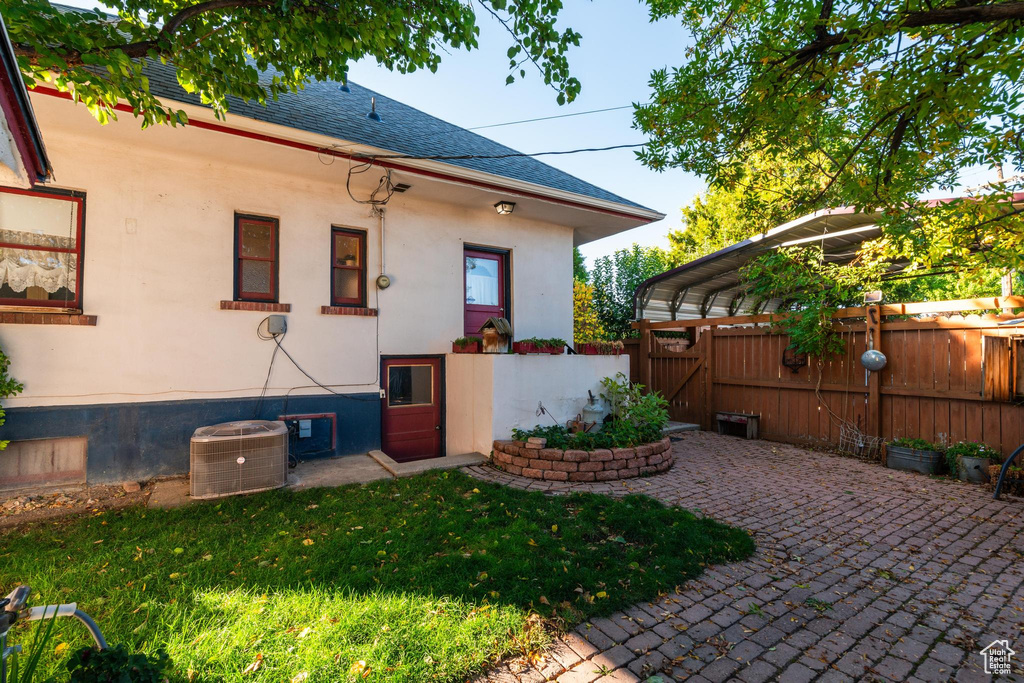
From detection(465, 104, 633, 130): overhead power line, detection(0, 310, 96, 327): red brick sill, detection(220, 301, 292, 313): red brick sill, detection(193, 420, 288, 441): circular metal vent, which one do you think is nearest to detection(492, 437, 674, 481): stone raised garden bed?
detection(193, 420, 288, 441): circular metal vent

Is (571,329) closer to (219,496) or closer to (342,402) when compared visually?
(342,402)

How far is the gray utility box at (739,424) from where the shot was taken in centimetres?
830

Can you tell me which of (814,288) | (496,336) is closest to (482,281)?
(496,336)

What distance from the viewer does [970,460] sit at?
18.5 feet

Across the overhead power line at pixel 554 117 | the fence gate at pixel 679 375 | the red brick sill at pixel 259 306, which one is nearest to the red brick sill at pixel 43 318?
the red brick sill at pixel 259 306

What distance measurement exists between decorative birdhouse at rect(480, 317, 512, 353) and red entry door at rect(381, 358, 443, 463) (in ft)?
4.19

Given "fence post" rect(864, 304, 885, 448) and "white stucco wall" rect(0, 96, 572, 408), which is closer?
"white stucco wall" rect(0, 96, 572, 408)

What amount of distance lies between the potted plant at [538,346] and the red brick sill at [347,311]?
217 cm

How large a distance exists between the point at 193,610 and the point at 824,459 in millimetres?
7818

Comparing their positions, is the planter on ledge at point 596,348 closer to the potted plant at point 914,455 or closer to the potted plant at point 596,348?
the potted plant at point 596,348

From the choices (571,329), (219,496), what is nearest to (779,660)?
(219,496)

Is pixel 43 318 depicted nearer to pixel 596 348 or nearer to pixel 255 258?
pixel 255 258

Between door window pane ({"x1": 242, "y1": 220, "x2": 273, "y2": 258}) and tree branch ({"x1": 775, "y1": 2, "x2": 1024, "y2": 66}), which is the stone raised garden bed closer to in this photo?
door window pane ({"x1": 242, "y1": 220, "x2": 273, "y2": 258})

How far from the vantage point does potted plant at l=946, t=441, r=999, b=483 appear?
5570 mm
